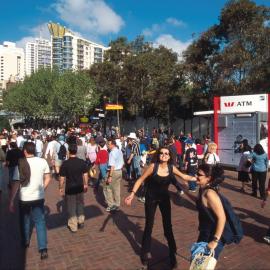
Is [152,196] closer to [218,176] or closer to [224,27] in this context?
[218,176]

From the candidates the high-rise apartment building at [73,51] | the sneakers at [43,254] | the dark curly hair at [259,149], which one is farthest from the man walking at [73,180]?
the high-rise apartment building at [73,51]

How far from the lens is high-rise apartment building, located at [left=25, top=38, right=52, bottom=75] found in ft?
550

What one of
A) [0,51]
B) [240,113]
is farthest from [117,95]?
[0,51]

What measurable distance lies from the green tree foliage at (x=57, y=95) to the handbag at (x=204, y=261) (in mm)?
41059

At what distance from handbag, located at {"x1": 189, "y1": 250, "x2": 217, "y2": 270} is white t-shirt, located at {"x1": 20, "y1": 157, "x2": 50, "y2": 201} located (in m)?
2.81

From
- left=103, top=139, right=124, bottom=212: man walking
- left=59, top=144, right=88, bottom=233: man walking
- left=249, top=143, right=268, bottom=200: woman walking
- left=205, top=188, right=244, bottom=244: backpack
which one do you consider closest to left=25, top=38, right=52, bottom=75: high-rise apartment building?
left=249, top=143, right=268, bottom=200: woman walking

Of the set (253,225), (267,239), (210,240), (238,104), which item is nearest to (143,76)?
(238,104)

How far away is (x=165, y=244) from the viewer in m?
6.05

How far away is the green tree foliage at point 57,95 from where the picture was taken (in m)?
43.8

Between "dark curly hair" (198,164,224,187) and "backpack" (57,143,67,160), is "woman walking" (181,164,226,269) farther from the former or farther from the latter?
"backpack" (57,143,67,160)

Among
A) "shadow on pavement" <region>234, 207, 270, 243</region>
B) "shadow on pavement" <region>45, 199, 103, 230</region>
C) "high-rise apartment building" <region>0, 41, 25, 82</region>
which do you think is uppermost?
"high-rise apartment building" <region>0, 41, 25, 82</region>

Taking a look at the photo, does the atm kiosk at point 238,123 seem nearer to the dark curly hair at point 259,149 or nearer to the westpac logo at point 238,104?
the westpac logo at point 238,104

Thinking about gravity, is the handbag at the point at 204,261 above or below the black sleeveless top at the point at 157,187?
below

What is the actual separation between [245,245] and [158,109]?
29.7m
